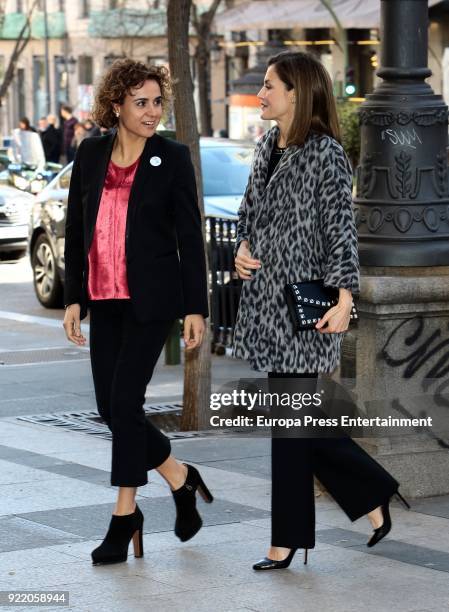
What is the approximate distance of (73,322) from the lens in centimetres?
592

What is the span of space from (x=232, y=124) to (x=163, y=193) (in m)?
35.7

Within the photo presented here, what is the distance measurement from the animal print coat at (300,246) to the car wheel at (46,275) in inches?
397

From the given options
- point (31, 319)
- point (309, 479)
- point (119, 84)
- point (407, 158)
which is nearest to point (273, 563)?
point (309, 479)

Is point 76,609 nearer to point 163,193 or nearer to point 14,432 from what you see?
point 163,193

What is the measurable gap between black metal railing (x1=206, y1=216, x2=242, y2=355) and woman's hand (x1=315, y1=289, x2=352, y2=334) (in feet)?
20.4

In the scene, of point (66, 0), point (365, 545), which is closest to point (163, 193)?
point (365, 545)

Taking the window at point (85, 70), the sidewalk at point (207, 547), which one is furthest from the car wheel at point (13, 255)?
the window at point (85, 70)

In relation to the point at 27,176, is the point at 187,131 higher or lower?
higher

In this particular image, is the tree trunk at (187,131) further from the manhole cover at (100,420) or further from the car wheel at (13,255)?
the car wheel at (13,255)

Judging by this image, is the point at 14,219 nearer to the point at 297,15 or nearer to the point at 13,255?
the point at 13,255

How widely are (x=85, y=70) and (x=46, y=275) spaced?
4807 cm

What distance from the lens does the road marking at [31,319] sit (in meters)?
14.5

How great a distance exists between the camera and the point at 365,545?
602 cm

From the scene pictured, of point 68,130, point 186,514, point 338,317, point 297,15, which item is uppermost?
point 297,15
